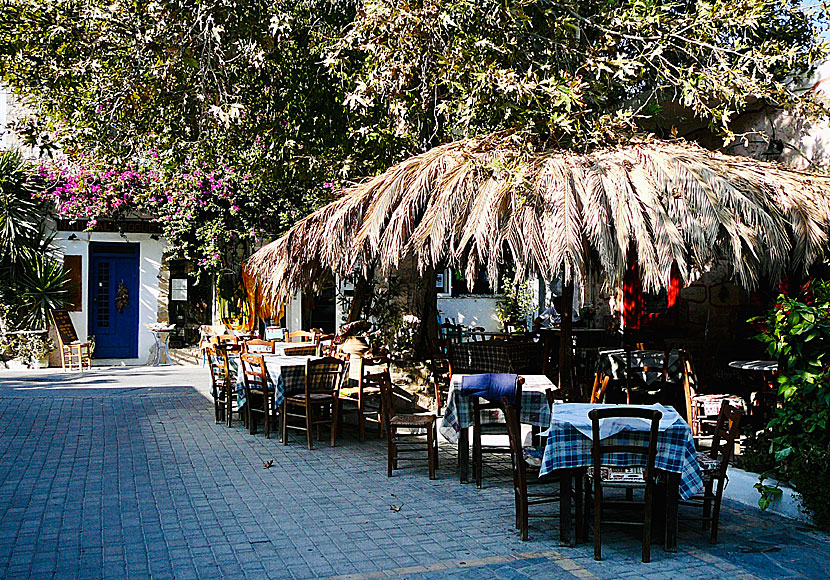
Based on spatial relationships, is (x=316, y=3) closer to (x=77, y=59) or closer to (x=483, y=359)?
(x=77, y=59)

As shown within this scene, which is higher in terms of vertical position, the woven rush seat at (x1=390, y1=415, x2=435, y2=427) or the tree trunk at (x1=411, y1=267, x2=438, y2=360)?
the tree trunk at (x1=411, y1=267, x2=438, y2=360)

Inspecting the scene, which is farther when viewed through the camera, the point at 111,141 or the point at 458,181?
the point at 111,141

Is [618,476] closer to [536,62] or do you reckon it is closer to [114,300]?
[536,62]

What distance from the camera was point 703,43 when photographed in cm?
922

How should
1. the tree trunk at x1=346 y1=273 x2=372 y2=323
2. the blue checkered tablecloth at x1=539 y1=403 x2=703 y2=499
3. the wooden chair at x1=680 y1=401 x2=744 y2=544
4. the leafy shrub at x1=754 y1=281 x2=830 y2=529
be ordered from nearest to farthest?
the blue checkered tablecloth at x1=539 y1=403 x2=703 y2=499 → the wooden chair at x1=680 y1=401 x2=744 y2=544 → the leafy shrub at x1=754 y1=281 x2=830 y2=529 → the tree trunk at x1=346 y1=273 x2=372 y2=323

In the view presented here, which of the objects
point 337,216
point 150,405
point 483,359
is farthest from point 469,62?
point 150,405

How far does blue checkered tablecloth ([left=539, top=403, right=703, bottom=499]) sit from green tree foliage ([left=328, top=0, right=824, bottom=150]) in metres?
3.81

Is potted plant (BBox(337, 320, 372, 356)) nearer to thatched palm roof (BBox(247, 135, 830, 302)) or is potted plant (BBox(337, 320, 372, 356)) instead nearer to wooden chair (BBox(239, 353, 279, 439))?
wooden chair (BBox(239, 353, 279, 439))

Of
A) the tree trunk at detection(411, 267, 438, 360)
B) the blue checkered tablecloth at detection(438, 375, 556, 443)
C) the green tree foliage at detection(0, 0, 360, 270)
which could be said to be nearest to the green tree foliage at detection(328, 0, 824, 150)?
the green tree foliage at detection(0, 0, 360, 270)

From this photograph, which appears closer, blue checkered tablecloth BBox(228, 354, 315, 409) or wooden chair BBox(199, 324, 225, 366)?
blue checkered tablecloth BBox(228, 354, 315, 409)

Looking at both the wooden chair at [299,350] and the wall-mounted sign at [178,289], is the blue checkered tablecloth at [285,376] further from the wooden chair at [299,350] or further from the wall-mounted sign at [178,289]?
the wall-mounted sign at [178,289]

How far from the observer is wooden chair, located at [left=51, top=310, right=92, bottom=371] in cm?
1605

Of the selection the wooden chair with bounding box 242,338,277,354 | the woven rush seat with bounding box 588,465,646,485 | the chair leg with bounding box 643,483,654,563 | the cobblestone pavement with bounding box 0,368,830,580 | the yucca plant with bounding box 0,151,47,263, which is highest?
the yucca plant with bounding box 0,151,47,263

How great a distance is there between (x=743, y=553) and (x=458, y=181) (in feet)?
13.5
